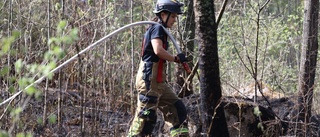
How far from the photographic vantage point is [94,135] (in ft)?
21.1

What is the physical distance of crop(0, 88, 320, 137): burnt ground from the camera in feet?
20.8

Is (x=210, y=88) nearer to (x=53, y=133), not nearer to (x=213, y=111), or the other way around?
(x=213, y=111)

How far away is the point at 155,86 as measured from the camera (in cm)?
572

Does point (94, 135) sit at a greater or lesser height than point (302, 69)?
lesser

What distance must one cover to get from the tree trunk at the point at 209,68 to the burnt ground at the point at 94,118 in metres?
0.57

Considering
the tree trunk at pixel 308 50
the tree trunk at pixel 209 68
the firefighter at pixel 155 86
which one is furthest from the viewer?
the tree trunk at pixel 308 50

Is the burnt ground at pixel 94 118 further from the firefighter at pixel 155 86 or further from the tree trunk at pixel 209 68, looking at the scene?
the tree trunk at pixel 209 68

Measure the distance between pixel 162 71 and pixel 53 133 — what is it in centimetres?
184

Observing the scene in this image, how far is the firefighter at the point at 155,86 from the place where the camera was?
18.6ft

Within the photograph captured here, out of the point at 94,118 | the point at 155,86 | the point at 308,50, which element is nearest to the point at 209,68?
the point at 155,86

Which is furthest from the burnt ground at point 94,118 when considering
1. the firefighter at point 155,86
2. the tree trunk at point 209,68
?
Result: the tree trunk at point 209,68

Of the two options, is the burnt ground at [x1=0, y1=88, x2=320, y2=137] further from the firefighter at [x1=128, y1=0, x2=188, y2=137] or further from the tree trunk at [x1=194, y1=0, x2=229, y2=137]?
the tree trunk at [x1=194, y1=0, x2=229, y2=137]

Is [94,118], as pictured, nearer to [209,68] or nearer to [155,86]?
[155,86]

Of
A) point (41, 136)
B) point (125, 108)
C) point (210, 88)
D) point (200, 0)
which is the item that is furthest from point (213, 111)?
point (125, 108)
